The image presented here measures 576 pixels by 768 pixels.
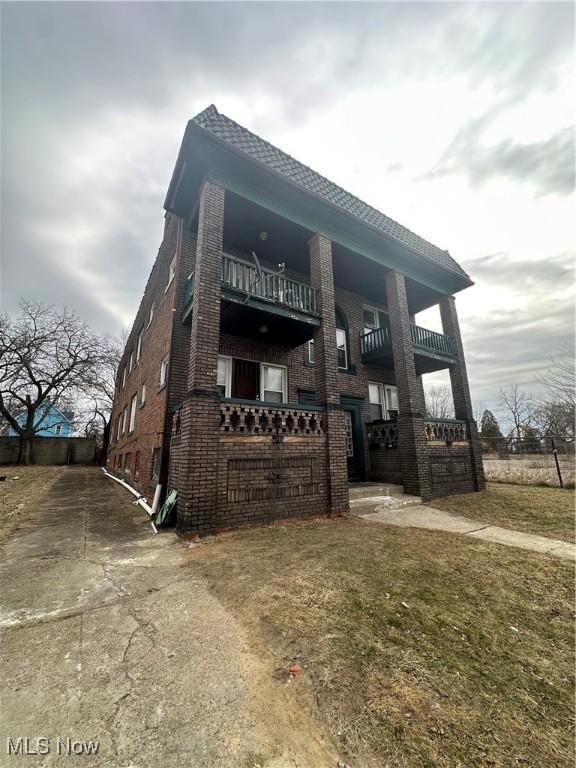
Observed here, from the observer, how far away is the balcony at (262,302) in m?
6.80

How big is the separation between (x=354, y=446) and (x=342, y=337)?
3.91 m

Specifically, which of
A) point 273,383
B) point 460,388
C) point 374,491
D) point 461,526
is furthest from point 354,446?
point 461,526

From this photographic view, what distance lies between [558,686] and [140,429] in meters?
11.2

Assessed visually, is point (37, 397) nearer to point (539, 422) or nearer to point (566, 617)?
point (566, 617)

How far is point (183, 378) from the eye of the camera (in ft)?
25.0

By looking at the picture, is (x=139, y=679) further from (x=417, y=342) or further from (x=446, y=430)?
(x=417, y=342)

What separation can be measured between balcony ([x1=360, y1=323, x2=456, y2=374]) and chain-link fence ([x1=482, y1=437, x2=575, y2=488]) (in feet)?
15.0

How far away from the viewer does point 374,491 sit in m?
8.19

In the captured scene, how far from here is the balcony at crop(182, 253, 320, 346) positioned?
268 inches

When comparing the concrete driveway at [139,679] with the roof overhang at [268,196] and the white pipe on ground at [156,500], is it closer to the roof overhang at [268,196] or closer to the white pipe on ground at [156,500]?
the white pipe on ground at [156,500]

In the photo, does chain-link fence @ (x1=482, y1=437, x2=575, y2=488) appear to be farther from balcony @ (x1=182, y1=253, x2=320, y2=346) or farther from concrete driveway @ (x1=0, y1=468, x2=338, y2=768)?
concrete driveway @ (x1=0, y1=468, x2=338, y2=768)

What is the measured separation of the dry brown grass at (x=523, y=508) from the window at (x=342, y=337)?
209 inches

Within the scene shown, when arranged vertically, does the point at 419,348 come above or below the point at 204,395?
above

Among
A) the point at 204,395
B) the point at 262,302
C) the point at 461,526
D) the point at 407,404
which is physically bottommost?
the point at 461,526
